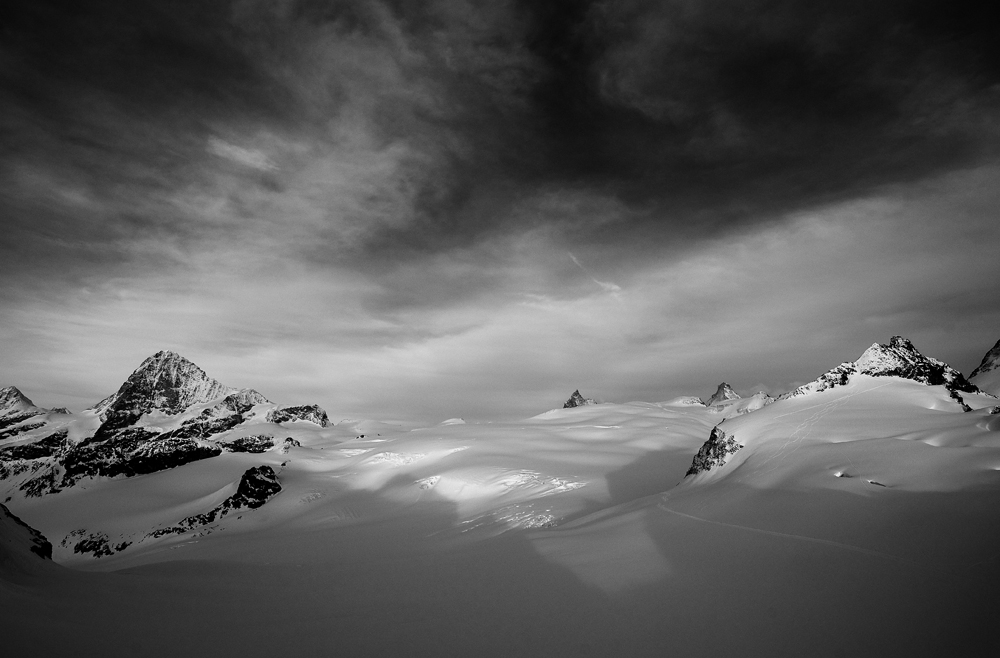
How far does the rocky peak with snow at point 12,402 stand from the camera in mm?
190000

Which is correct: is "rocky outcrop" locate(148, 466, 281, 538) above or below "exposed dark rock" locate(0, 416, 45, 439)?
below

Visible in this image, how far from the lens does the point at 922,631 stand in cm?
677

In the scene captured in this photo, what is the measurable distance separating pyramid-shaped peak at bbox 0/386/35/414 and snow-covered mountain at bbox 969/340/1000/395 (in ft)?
1020

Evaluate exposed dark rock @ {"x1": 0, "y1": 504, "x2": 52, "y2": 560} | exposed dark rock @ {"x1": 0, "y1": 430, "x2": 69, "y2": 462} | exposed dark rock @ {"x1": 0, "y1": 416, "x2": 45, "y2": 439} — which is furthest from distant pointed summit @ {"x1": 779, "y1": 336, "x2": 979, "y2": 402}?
exposed dark rock @ {"x1": 0, "y1": 416, "x2": 45, "y2": 439}

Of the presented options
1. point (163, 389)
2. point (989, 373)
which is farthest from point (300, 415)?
point (989, 373)

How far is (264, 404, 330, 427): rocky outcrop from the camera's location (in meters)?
158

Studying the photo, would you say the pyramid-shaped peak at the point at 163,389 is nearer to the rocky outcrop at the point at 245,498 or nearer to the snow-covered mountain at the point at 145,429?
the snow-covered mountain at the point at 145,429

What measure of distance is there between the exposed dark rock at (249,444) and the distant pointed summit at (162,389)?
67.6 metres

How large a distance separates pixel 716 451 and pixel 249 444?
119890mm

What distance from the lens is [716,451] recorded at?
23359mm

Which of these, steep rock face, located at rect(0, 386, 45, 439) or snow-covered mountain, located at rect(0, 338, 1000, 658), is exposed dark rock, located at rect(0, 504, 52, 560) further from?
steep rock face, located at rect(0, 386, 45, 439)

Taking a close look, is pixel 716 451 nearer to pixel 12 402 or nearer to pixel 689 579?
pixel 689 579

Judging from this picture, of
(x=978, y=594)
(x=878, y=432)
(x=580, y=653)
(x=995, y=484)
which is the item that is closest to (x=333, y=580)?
(x=580, y=653)

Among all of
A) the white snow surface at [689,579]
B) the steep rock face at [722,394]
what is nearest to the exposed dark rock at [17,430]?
the white snow surface at [689,579]
